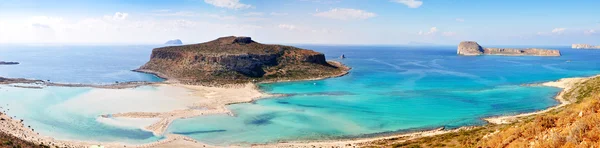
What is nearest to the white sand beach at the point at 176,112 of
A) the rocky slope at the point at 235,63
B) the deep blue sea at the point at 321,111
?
the deep blue sea at the point at 321,111

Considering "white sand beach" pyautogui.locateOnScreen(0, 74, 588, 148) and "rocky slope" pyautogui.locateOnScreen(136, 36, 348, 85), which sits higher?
"rocky slope" pyautogui.locateOnScreen(136, 36, 348, 85)

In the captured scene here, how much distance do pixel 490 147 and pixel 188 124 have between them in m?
42.9

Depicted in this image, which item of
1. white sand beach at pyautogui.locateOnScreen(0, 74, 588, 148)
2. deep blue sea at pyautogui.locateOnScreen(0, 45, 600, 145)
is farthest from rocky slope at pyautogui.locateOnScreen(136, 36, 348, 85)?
deep blue sea at pyautogui.locateOnScreen(0, 45, 600, 145)

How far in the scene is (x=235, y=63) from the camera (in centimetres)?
11325

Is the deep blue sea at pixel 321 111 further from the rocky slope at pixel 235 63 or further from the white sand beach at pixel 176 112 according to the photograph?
the rocky slope at pixel 235 63

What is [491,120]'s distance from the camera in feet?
182

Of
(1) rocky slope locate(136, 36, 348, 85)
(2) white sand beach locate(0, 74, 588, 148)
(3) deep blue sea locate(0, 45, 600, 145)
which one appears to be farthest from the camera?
(1) rocky slope locate(136, 36, 348, 85)

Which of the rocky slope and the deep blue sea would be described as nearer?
the deep blue sea

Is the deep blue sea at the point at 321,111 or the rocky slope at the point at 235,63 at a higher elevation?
the rocky slope at the point at 235,63

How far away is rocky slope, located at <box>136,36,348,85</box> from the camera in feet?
355

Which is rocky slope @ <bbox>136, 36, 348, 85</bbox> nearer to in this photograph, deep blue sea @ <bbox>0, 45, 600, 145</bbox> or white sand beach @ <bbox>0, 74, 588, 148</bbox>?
white sand beach @ <bbox>0, 74, 588, 148</bbox>

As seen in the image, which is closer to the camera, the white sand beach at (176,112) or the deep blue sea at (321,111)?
the white sand beach at (176,112)

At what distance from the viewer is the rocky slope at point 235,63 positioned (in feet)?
355

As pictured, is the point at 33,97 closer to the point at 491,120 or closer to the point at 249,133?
the point at 249,133
